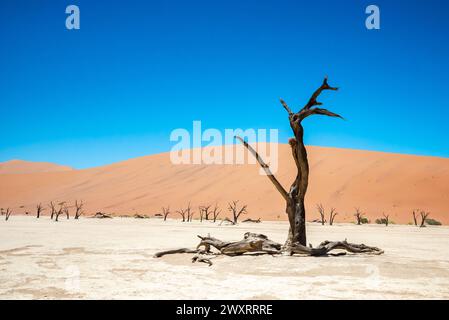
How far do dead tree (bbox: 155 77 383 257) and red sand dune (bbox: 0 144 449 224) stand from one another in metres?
27.7

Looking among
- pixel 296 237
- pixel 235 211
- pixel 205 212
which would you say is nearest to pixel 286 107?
pixel 296 237

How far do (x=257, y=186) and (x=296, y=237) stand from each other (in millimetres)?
43415

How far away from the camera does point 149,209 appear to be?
50.2 metres

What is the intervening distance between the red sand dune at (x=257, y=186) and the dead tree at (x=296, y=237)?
2774cm

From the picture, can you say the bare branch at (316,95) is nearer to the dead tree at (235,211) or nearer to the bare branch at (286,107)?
the bare branch at (286,107)

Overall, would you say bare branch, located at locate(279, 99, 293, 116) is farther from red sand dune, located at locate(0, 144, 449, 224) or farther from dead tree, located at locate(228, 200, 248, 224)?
red sand dune, located at locate(0, 144, 449, 224)

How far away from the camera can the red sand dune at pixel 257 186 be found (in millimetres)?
40562

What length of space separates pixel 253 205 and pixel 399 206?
51.1 feet

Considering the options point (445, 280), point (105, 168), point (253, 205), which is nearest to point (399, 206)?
point (253, 205)

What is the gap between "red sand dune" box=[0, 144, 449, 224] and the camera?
40.6m

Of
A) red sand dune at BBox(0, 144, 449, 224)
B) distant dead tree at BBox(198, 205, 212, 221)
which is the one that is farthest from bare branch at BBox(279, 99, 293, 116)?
red sand dune at BBox(0, 144, 449, 224)

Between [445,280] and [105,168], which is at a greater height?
[105,168]

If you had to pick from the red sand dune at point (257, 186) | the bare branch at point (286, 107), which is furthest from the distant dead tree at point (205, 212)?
the bare branch at point (286, 107)
